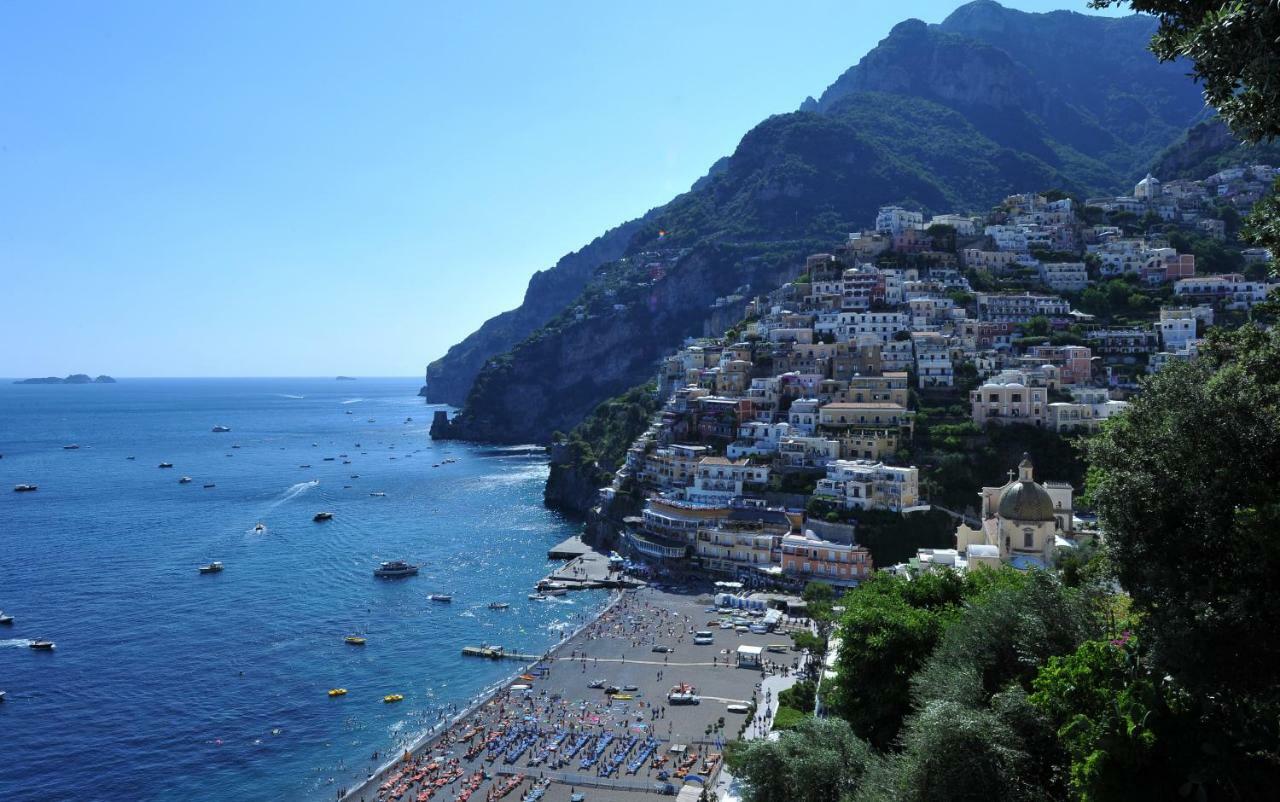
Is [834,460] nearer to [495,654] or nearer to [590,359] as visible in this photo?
Answer: [495,654]

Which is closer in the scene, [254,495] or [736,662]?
[736,662]

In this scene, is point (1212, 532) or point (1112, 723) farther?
point (1112, 723)

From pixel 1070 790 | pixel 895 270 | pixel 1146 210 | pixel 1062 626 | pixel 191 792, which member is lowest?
pixel 191 792

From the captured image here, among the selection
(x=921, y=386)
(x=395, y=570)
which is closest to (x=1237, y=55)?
(x=395, y=570)

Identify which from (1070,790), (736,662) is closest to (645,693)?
(736,662)

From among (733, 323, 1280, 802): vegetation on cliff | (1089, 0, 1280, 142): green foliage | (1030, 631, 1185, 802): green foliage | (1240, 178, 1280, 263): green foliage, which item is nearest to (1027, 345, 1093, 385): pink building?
(733, 323, 1280, 802): vegetation on cliff

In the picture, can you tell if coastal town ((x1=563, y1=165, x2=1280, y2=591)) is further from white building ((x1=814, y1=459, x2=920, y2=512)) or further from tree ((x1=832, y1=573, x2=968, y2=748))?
tree ((x1=832, y1=573, x2=968, y2=748))

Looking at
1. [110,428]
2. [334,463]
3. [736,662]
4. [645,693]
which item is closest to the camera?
[645,693]

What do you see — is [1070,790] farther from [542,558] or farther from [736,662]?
[542,558]
